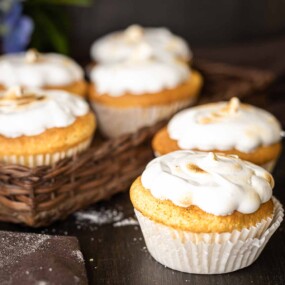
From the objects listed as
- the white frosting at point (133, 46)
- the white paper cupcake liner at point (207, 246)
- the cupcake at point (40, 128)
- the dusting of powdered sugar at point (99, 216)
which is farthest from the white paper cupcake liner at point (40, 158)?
the white frosting at point (133, 46)

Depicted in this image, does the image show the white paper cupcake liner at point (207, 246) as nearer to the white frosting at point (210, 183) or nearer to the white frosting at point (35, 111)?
the white frosting at point (210, 183)

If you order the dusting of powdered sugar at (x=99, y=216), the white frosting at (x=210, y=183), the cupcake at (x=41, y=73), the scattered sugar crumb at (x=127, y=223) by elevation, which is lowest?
the dusting of powdered sugar at (x=99, y=216)

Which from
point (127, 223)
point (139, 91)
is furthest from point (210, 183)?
point (139, 91)

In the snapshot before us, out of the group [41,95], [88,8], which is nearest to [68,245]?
[41,95]

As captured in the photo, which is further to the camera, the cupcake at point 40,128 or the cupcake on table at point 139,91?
the cupcake on table at point 139,91

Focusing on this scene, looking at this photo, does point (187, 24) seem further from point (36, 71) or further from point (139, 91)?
point (36, 71)

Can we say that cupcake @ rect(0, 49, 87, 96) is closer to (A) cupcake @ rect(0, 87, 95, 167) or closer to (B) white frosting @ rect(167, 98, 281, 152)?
(A) cupcake @ rect(0, 87, 95, 167)
